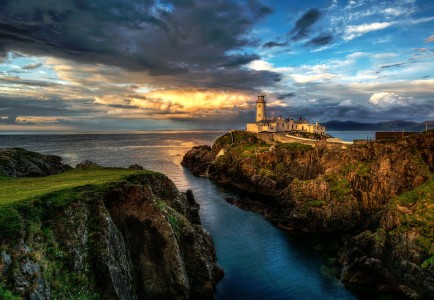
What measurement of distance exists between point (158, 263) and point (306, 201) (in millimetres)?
38024

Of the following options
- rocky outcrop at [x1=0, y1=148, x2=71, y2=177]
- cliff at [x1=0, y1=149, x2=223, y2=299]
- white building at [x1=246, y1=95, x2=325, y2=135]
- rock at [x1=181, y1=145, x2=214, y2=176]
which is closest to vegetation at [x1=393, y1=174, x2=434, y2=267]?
cliff at [x1=0, y1=149, x2=223, y2=299]

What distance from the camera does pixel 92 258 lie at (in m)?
24.3

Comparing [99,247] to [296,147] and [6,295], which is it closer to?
[6,295]

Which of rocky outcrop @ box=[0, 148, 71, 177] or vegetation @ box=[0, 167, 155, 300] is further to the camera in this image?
rocky outcrop @ box=[0, 148, 71, 177]

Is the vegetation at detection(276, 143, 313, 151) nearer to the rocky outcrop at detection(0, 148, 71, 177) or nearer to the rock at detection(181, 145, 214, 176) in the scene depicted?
the rock at detection(181, 145, 214, 176)

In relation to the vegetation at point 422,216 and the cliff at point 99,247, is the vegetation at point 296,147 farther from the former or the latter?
the cliff at point 99,247

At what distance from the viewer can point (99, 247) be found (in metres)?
24.8

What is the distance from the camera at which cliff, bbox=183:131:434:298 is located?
124 feet

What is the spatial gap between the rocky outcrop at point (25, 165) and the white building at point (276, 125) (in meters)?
90.6

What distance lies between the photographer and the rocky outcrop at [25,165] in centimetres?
4715

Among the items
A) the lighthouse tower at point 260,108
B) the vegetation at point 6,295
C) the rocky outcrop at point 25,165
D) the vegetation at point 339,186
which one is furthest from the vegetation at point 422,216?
the lighthouse tower at point 260,108

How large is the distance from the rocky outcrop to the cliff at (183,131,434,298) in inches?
1575

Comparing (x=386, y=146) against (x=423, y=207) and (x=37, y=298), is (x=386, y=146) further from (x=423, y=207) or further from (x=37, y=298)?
(x=37, y=298)

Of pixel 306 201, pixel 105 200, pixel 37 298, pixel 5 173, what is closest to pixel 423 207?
pixel 306 201
